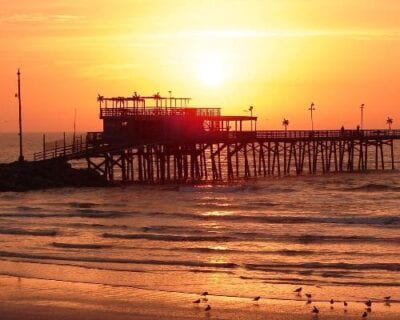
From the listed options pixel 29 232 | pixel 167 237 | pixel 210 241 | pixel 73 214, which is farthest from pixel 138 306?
pixel 73 214

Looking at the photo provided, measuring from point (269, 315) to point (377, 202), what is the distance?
112ft

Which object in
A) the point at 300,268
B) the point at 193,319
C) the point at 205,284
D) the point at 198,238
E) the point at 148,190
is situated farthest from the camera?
the point at 148,190

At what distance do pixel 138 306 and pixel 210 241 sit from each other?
12698 mm

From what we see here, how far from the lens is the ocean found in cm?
2302

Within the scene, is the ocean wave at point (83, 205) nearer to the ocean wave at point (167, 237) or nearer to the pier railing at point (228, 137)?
the pier railing at point (228, 137)

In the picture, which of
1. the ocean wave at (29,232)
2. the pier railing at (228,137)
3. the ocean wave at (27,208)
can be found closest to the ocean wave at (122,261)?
the ocean wave at (29,232)

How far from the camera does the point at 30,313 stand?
19016 mm

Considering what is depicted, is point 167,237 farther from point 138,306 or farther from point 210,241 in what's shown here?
point 138,306

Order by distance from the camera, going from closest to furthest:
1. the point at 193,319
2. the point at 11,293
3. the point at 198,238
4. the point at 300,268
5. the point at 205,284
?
the point at 193,319, the point at 11,293, the point at 205,284, the point at 300,268, the point at 198,238

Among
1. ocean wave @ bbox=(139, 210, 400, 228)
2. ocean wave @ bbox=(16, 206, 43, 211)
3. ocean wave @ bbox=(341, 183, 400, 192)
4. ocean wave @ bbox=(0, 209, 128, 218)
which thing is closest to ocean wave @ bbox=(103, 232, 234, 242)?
ocean wave @ bbox=(139, 210, 400, 228)

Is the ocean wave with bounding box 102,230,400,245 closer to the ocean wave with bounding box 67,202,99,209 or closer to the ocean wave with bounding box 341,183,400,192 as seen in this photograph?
the ocean wave with bounding box 67,202,99,209

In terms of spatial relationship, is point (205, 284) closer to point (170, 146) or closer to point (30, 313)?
point (30, 313)

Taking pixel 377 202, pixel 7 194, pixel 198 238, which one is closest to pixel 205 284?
pixel 198 238

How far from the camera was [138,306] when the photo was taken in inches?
780
